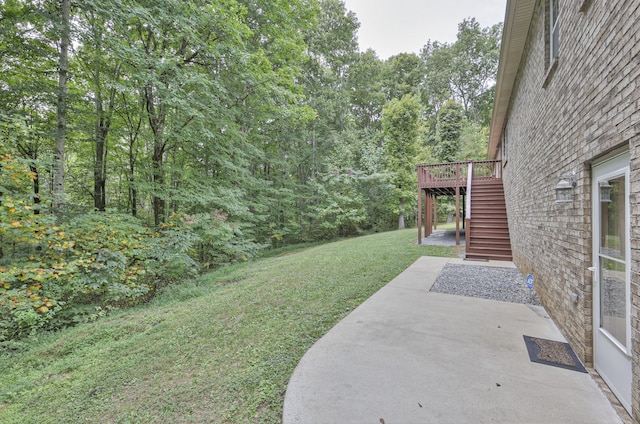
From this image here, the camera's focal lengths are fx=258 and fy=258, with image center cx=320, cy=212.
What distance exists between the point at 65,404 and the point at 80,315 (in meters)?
3.62

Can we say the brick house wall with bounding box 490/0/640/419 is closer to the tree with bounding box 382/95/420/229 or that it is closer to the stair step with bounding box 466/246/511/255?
the stair step with bounding box 466/246/511/255

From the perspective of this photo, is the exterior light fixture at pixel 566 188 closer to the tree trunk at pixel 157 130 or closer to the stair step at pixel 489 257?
the stair step at pixel 489 257

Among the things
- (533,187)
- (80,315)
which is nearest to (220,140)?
(80,315)

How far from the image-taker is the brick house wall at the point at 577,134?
1.70m

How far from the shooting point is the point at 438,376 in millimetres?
2277

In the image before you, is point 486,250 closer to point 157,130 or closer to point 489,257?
point 489,257

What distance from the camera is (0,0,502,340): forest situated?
4770 millimetres

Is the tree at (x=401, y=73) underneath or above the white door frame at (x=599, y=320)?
above

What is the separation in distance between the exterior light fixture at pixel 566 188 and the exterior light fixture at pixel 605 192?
35 centimetres

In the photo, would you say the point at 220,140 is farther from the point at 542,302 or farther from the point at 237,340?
the point at 542,302

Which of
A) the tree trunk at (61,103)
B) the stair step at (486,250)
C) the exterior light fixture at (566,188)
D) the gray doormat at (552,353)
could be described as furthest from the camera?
the stair step at (486,250)

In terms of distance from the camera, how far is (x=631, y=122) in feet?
5.58

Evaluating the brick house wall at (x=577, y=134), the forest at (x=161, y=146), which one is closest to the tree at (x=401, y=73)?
the forest at (x=161, y=146)

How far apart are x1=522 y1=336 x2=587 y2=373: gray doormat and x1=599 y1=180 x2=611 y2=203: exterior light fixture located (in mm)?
1539
